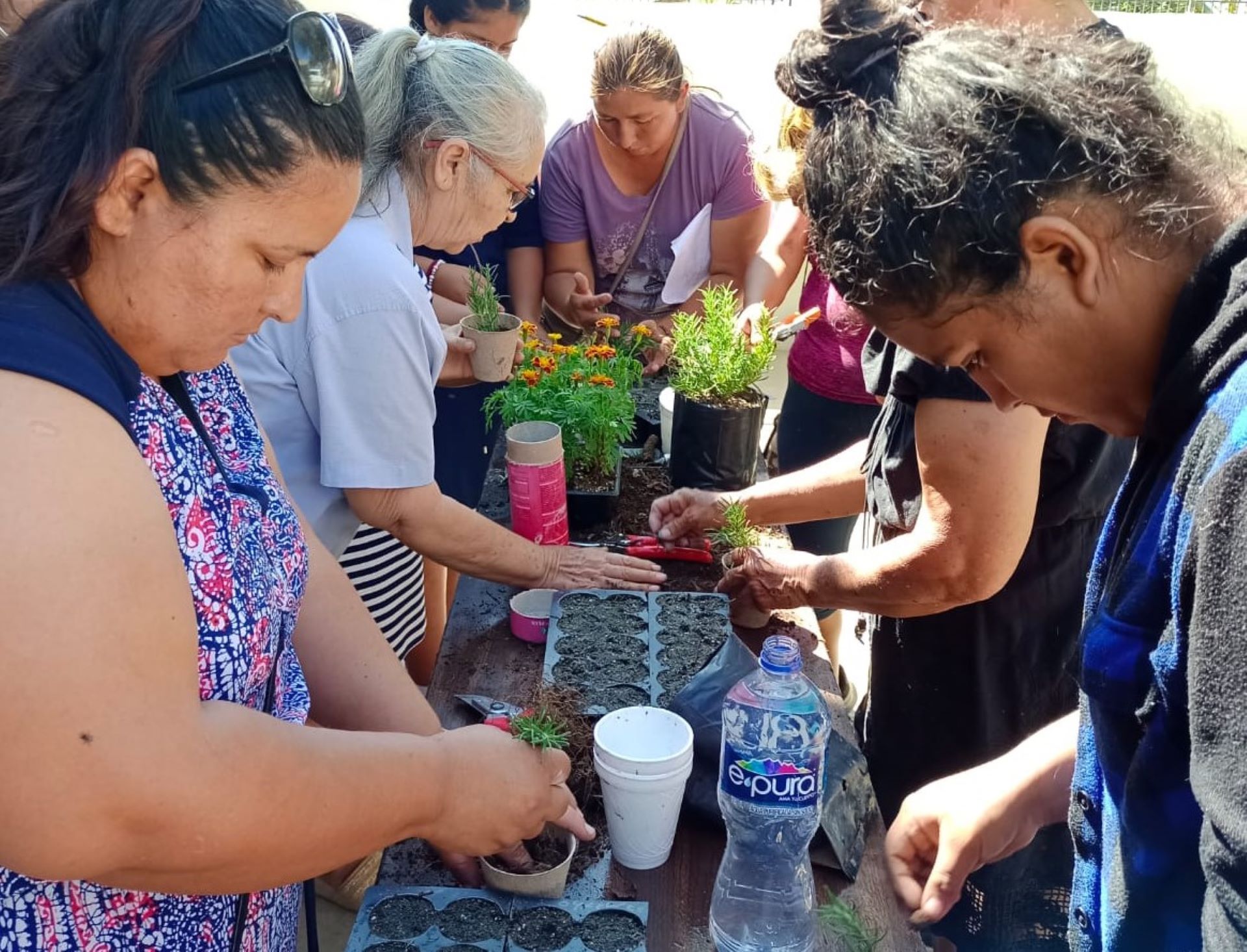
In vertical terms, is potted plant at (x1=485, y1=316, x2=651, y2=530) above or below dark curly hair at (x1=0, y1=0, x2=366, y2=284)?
below

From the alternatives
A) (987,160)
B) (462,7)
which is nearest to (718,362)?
(987,160)

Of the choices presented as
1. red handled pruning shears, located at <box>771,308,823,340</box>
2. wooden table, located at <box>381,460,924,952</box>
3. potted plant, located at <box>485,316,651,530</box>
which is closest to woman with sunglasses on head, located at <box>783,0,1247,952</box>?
wooden table, located at <box>381,460,924,952</box>

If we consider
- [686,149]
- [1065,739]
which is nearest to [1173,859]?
[1065,739]

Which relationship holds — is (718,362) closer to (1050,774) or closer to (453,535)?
(453,535)

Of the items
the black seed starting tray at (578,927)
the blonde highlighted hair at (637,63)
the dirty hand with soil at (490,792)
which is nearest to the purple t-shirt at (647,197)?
the blonde highlighted hair at (637,63)

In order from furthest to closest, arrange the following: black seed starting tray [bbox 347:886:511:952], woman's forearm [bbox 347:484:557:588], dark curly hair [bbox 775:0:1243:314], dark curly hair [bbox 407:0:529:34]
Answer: dark curly hair [bbox 407:0:529:34]
woman's forearm [bbox 347:484:557:588]
black seed starting tray [bbox 347:886:511:952]
dark curly hair [bbox 775:0:1243:314]

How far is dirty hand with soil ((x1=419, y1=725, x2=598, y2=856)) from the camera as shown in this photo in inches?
51.1

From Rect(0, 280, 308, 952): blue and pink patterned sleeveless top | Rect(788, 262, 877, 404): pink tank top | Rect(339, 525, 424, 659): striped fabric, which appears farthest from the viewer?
Rect(788, 262, 877, 404): pink tank top

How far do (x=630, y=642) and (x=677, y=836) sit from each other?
48 cm

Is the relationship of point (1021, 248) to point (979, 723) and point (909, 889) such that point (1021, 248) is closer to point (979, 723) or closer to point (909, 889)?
point (909, 889)

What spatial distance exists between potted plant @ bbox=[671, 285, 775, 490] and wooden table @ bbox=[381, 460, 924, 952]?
62 cm

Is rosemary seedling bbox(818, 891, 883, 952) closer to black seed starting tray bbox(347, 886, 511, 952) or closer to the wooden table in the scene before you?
the wooden table

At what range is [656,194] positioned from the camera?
370 centimetres

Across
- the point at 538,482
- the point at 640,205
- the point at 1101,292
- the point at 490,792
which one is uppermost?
the point at 1101,292
